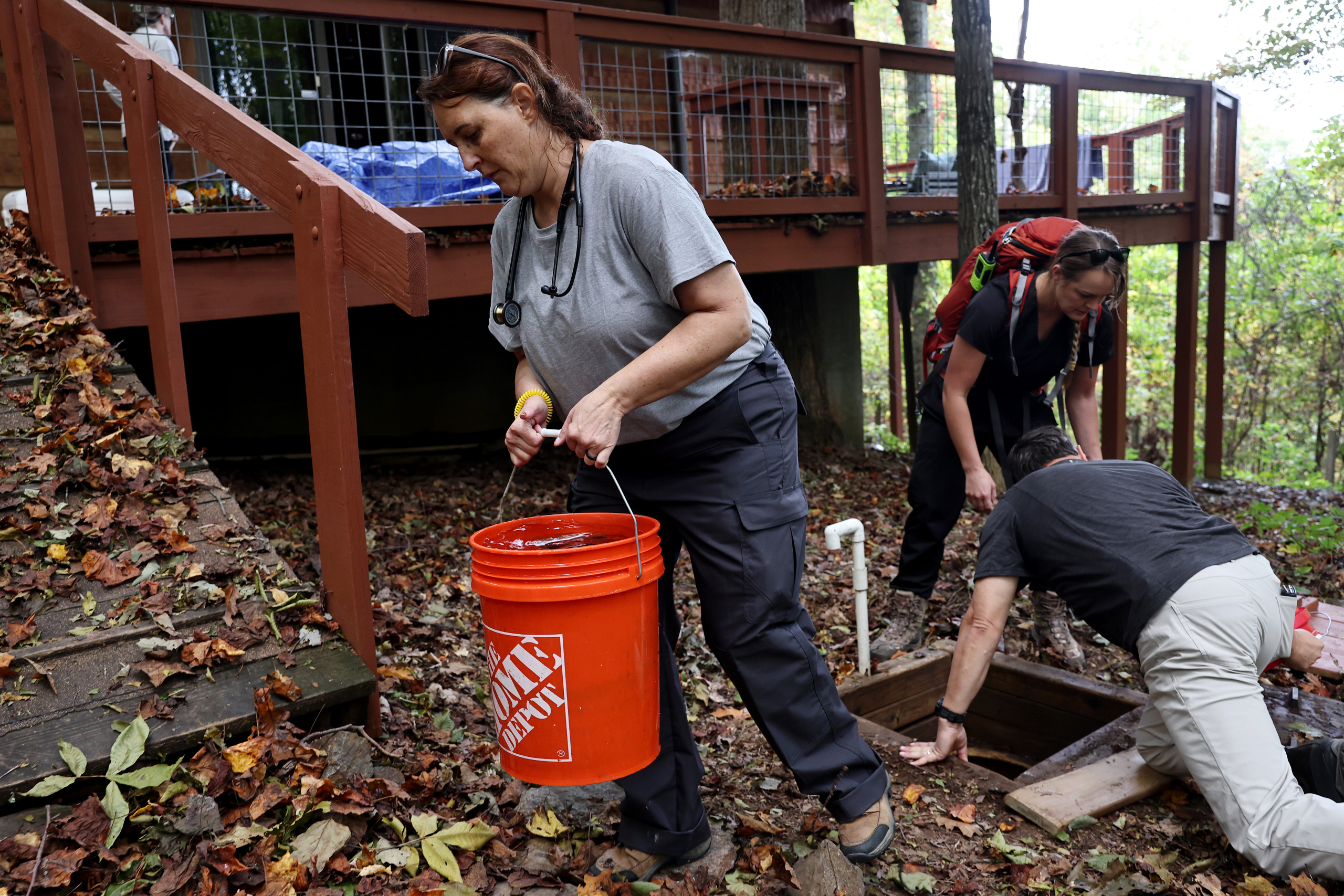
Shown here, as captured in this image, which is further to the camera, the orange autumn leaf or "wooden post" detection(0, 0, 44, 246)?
"wooden post" detection(0, 0, 44, 246)

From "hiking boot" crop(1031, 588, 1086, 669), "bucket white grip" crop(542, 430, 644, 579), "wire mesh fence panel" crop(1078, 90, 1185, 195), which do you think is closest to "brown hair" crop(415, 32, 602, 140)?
"bucket white grip" crop(542, 430, 644, 579)

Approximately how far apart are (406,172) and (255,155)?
3069mm

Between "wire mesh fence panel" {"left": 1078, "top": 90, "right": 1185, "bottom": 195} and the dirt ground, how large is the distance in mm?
5174

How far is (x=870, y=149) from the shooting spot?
6977 mm

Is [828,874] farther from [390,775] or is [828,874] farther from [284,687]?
[284,687]

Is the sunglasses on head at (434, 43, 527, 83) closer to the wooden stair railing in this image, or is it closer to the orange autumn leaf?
the wooden stair railing

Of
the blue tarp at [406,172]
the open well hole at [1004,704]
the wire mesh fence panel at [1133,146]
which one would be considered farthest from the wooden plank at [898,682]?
the wire mesh fence panel at [1133,146]

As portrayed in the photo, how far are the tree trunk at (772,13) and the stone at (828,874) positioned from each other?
24.5 ft

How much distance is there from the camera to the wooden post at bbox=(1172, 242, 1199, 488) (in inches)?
409

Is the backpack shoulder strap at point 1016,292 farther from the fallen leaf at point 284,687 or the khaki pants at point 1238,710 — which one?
the fallen leaf at point 284,687

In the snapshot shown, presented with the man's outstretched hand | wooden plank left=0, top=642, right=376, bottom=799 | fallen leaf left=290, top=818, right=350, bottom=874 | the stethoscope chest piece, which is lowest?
the man's outstretched hand

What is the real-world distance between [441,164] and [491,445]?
288cm

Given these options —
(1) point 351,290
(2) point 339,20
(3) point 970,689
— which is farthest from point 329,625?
(2) point 339,20

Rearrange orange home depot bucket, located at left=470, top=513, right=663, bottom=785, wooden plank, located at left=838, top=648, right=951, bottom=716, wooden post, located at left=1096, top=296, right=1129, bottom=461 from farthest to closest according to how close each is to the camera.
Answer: wooden post, located at left=1096, top=296, right=1129, bottom=461 < wooden plank, located at left=838, top=648, right=951, bottom=716 < orange home depot bucket, located at left=470, top=513, right=663, bottom=785
